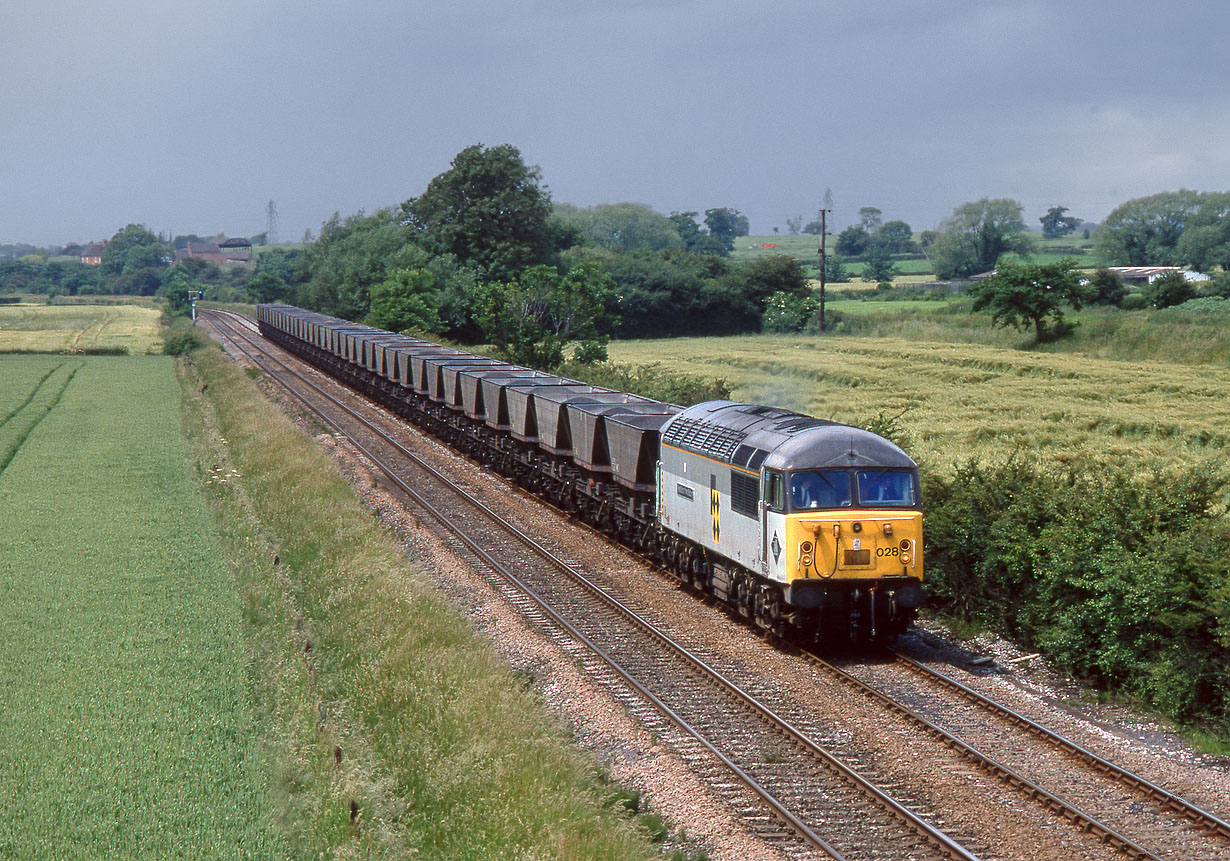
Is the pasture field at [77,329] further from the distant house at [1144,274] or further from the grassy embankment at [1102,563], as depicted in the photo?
the distant house at [1144,274]

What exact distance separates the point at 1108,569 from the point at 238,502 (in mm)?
20636

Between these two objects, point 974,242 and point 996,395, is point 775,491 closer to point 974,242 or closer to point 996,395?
point 996,395

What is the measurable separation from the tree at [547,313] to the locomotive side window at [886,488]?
39737 millimetres

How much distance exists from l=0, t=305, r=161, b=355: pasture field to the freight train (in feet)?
225

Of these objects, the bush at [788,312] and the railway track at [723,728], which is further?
the bush at [788,312]

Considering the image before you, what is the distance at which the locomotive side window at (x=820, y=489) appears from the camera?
53.9ft

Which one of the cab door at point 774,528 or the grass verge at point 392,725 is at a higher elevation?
the cab door at point 774,528

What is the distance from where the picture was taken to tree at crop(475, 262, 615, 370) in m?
56.6

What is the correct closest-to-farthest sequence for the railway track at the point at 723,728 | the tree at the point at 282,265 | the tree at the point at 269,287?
1. the railway track at the point at 723,728
2. the tree at the point at 269,287
3. the tree at the point at 282,265

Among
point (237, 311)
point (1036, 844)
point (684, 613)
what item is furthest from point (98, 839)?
point (237, 311)

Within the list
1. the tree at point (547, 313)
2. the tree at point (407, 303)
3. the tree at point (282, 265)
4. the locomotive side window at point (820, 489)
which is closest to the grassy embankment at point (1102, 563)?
the locomotive side window at point (820, 489)

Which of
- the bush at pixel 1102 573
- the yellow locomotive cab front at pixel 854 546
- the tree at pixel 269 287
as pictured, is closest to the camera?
the bush at pixel 1102 573

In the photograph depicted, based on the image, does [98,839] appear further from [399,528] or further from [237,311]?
[237,311]

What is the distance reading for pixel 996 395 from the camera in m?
46.2
